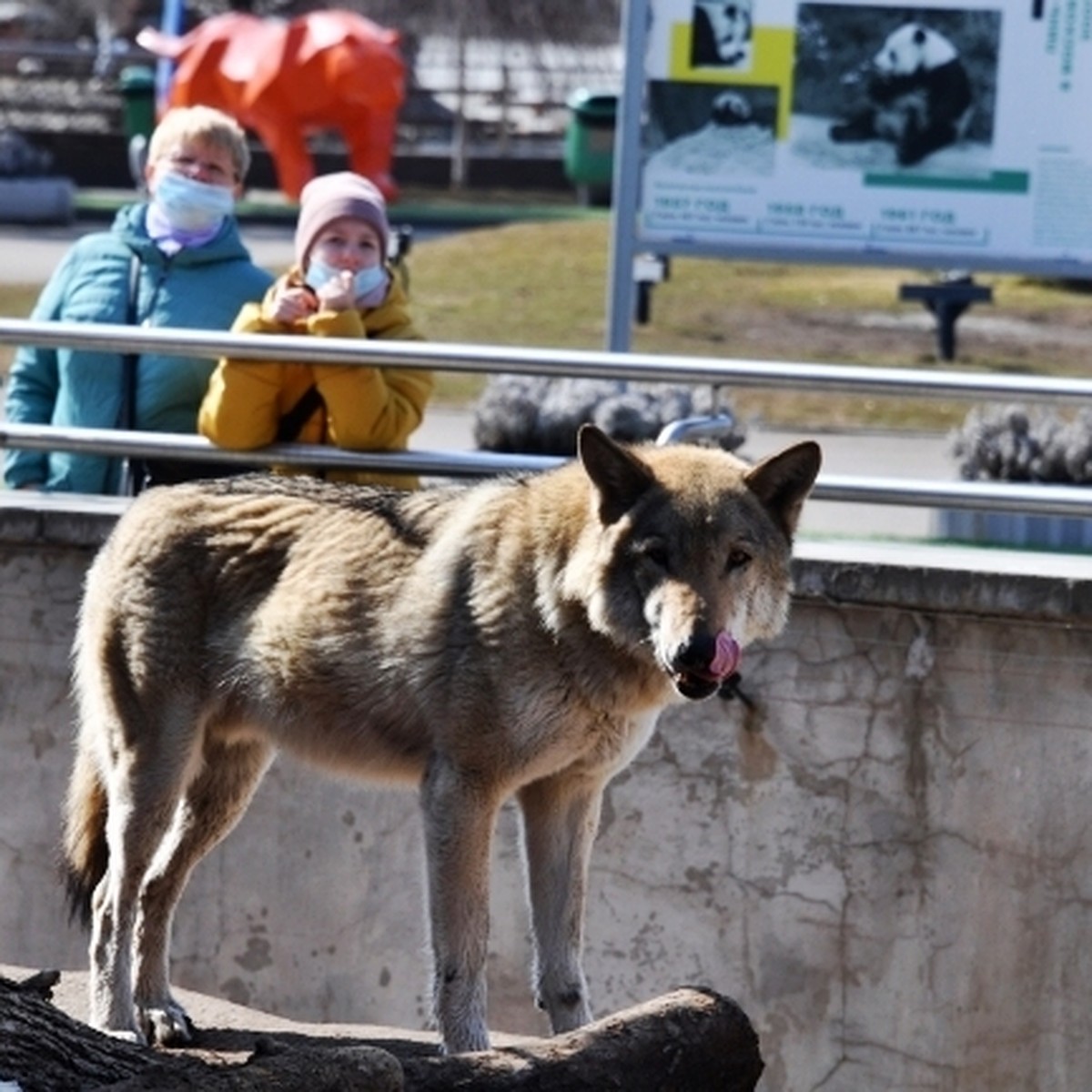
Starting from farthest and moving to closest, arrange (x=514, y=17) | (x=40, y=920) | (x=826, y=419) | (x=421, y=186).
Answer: (x=514, y=17)
(x=421, y=186)
(x=826, y=419)
(x=40, y=920)

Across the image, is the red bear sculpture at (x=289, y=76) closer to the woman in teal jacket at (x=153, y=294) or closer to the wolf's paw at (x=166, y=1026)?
the woman in teal jacket at (x=153, y=294)

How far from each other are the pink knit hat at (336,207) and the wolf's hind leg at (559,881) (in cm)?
189

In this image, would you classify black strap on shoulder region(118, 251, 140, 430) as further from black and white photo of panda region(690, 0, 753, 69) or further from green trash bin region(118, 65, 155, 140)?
green trash bin region(118, 65, 155, 140)

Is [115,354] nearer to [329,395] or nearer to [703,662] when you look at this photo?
[329,395]

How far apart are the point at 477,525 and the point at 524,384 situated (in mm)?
6436

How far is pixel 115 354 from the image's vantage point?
7.76 m

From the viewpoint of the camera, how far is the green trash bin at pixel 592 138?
30.9 metres

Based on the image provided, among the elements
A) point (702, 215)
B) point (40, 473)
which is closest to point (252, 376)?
point (40, 473)

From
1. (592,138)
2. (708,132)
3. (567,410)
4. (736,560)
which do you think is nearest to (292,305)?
(736,560)

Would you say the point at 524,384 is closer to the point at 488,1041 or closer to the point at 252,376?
the point at 252,376

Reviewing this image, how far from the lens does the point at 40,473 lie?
8.01 metres

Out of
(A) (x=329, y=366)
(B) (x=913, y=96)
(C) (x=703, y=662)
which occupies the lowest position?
(C) (x=703, y=662)

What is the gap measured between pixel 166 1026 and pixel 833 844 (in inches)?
80.6

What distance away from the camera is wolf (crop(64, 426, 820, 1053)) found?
5527 millimetres
